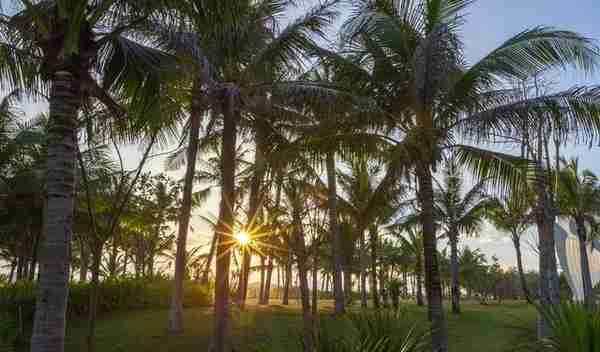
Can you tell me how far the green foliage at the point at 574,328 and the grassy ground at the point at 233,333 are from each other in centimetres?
627

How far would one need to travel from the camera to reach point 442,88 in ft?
32.7

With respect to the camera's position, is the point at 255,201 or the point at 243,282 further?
the point at 243,282

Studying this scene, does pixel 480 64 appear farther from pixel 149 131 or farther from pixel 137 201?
pixel 137 201

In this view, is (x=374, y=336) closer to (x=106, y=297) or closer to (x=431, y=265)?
(x=431, y=265)

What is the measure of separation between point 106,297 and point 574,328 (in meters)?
18.2

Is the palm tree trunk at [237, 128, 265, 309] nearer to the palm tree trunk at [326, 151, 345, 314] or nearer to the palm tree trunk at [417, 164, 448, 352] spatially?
the palm tree trunk at [326, 151, 345, 314]

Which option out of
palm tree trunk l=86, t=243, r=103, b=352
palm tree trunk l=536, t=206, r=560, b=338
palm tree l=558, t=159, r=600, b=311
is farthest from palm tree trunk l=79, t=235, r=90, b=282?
palm tree l=558, t=159, r=600, b=311

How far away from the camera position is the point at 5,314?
47.4ft

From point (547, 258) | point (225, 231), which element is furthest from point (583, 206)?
point (225, 231)

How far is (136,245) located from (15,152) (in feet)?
48.3

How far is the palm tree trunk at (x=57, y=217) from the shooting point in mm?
4836

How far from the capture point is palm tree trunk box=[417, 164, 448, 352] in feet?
30.7

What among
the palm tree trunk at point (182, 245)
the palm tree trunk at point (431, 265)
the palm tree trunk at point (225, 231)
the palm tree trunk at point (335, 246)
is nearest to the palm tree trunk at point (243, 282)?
the palm tree trunk at point (335, 246)

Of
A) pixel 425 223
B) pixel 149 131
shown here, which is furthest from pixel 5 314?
pixel 425 223
